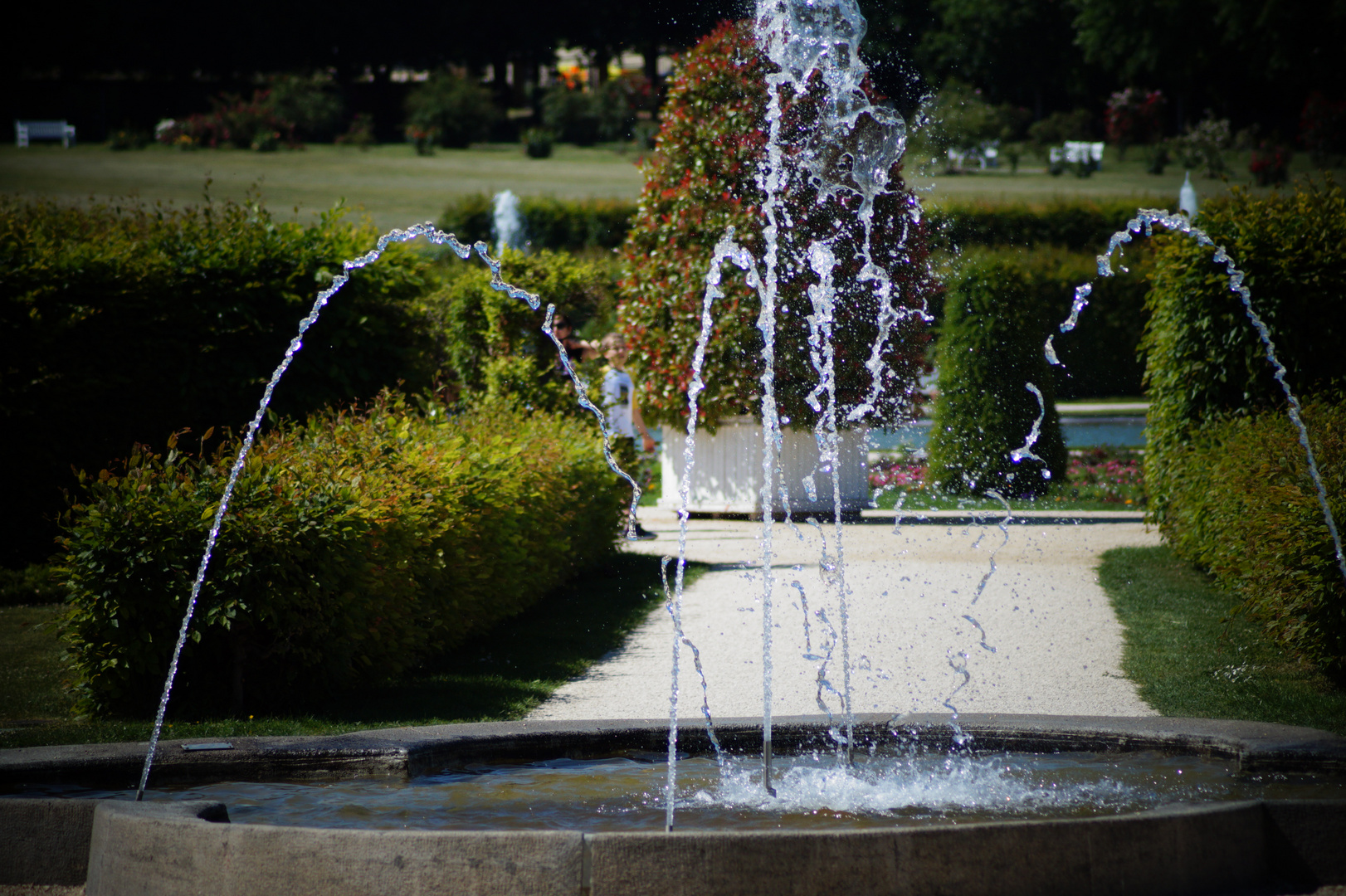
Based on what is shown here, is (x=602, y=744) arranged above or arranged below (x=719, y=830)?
below

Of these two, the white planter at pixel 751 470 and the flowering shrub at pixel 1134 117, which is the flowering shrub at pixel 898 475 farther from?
the flowering shrub at pixel 1134 117

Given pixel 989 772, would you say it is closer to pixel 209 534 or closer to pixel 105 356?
pixel 209 534

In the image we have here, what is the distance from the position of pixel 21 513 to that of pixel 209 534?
5897 mm

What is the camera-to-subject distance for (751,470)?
12938mm

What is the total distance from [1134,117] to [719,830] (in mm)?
47097

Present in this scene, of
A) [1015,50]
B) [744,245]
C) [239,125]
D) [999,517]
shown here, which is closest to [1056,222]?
[1015,50]

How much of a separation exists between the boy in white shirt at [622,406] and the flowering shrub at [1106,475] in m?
5.29

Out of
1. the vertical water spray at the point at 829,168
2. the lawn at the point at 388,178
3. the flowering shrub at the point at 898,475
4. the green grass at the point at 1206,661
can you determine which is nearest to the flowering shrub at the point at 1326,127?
the lawn at the point at 388,178

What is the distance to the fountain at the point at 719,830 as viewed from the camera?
2959 mm

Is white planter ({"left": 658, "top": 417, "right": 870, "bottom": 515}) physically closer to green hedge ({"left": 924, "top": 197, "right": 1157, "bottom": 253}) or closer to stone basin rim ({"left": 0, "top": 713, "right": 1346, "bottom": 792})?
stone basin rim ({"left": 0, "top": 713, "right": 1346, "bottom": 792})

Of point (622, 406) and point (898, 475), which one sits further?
point (898, 475)

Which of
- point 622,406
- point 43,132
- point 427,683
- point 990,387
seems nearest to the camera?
point 427,683

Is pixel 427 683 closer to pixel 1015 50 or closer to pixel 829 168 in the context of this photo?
pixel 829 168

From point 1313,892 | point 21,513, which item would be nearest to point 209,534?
point 1313,892
